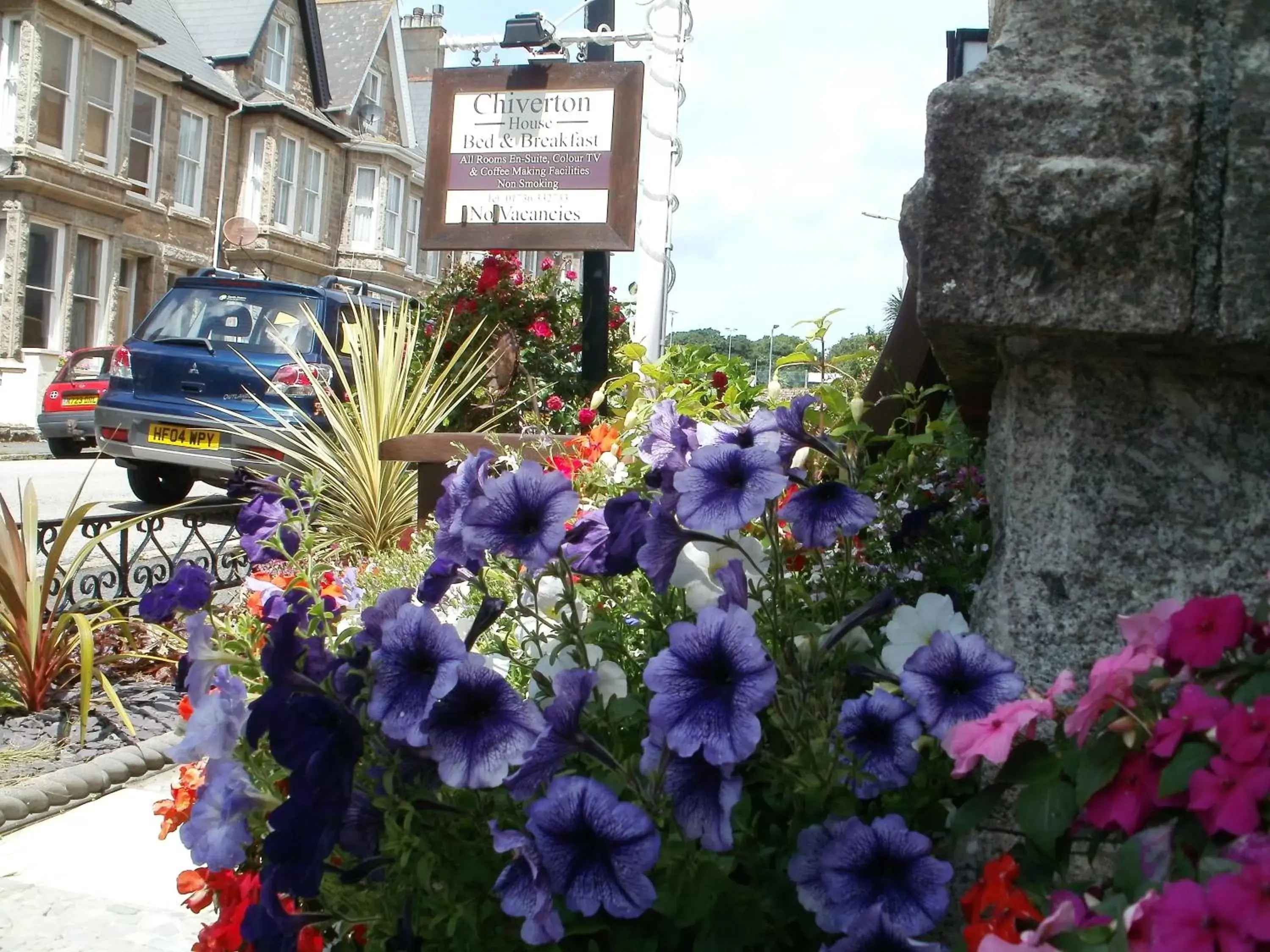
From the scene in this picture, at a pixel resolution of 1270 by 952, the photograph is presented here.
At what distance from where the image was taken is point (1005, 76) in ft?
3.99

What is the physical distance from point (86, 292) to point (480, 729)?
23.1 m

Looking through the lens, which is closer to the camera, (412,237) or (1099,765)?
(1099,765)

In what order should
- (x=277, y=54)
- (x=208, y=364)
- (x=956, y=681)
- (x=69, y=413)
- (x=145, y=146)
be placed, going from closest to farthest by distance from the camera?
(x=956, y=681)
(x=208, y=364)
(x=69, y=413)
(x=145, y=146)
(x=277, y=54)

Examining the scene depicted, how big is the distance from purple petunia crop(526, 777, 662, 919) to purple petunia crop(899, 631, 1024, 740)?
1.08 feet

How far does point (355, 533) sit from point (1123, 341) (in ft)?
16.0

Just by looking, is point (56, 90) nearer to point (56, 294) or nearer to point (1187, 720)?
point (56, 294)

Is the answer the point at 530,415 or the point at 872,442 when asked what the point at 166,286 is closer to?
the point at 530,415

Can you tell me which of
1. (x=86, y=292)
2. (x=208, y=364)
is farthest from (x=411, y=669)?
(x=86, y=292)

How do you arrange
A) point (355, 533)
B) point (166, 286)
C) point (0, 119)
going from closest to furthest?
point (355, 533)
point (0, 119)
point (166, 286)

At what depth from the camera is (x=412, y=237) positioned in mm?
31609

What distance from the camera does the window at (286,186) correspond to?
26.4 meters

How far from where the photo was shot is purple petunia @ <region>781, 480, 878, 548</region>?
1.47m

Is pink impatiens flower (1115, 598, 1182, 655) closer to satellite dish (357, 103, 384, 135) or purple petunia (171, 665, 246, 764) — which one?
purple petunia (171, 665, 246, 764)

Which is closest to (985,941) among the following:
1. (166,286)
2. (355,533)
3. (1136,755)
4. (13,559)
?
(1136,755)
